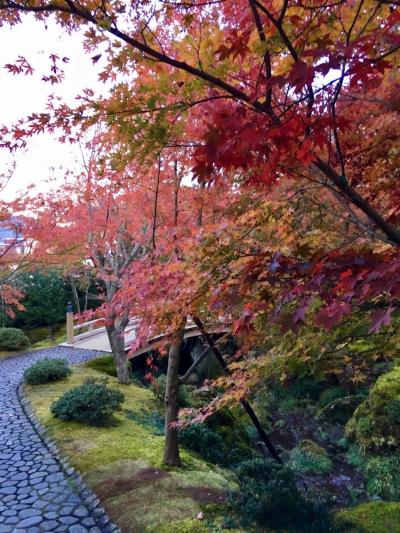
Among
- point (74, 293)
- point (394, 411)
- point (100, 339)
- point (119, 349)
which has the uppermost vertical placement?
point (74, 293)

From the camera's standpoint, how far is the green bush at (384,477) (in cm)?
710

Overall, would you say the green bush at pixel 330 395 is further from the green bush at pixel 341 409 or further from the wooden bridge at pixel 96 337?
the wooden bridge at pixel 96 337

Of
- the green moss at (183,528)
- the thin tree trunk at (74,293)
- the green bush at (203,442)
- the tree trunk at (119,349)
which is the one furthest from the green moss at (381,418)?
the thin tree trunk at (74,293)

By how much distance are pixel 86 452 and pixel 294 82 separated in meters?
6.05

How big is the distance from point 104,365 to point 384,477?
8.75 m

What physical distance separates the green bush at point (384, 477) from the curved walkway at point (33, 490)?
17.1 feet

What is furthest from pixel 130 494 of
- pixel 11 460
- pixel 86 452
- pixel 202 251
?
pixel 202 251

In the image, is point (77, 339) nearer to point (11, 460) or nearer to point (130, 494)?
point (11, 460)

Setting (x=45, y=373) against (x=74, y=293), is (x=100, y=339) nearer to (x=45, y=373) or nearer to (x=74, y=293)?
(x=74, y=293)

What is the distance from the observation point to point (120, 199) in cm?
936

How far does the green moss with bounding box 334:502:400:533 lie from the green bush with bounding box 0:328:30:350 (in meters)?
14.6

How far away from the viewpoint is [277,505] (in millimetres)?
4316

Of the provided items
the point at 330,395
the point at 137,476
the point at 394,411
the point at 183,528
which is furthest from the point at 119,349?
the point at 183,528

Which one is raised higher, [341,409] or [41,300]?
[41,300]
